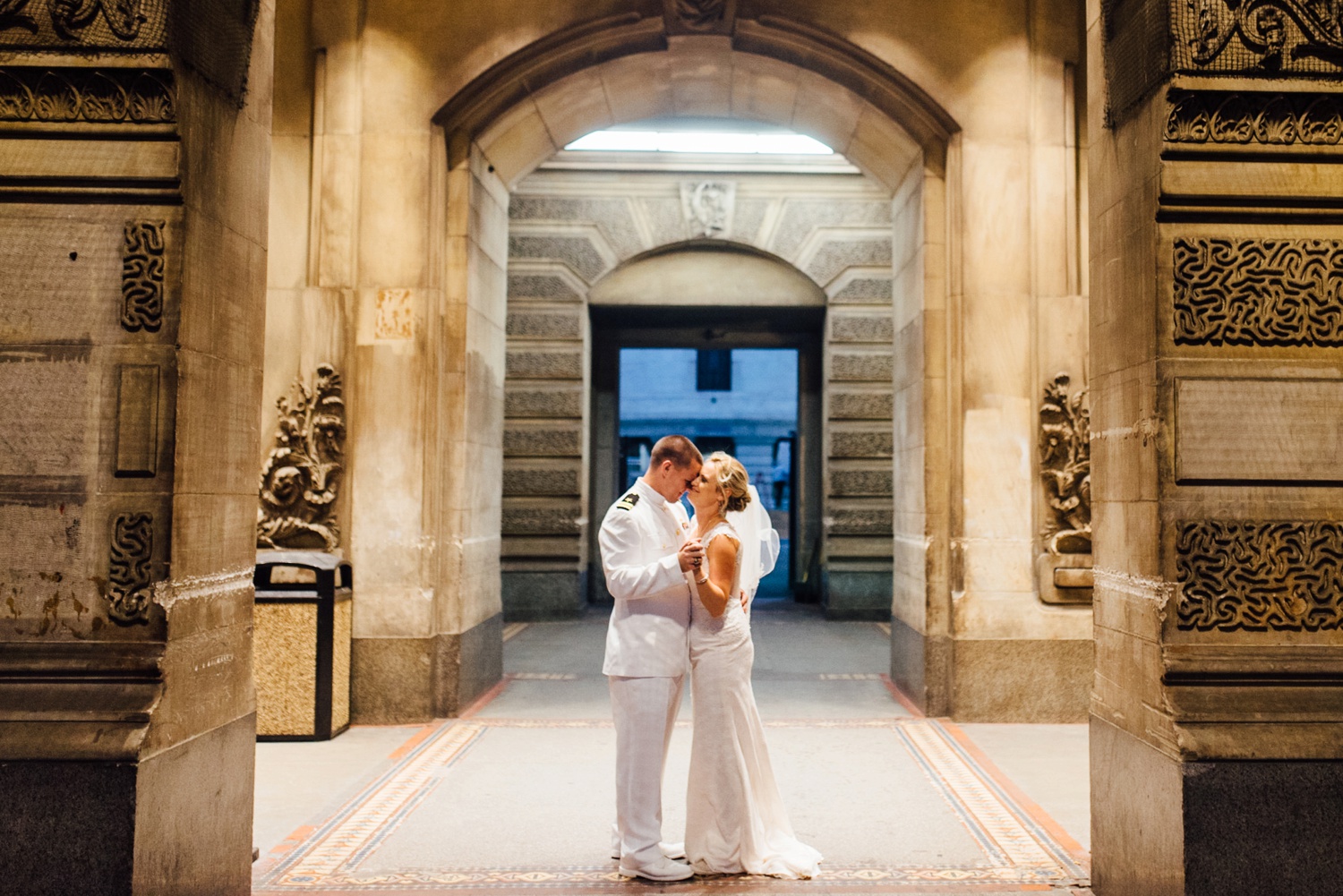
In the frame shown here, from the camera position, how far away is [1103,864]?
4.06 metres

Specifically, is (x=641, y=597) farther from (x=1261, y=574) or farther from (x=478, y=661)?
(x=478, y=661)

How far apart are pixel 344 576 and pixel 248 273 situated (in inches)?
147

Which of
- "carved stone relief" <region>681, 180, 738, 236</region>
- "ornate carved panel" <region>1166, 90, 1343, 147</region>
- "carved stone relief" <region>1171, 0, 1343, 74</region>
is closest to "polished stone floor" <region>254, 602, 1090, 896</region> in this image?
"ornate carved panel" <region>1166, 90, 1343, 147</region>

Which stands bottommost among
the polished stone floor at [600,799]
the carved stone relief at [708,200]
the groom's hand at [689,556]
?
the polished stone floor at [600,799]

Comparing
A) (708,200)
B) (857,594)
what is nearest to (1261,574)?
(857,594)

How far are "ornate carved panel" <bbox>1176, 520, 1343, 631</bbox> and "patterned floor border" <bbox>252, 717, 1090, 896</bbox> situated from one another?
1.41m

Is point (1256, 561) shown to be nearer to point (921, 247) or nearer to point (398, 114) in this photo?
point (921, 247)

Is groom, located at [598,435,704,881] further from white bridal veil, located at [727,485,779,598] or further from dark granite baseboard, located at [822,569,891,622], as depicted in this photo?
dark granite baseboard, located at [822,569,891,622]

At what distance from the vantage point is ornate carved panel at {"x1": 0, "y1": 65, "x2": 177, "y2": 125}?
3600 mm

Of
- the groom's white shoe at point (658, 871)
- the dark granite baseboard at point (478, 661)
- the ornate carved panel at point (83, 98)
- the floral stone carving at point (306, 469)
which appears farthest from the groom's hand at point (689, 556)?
the floral stone carving at point (306, 469)

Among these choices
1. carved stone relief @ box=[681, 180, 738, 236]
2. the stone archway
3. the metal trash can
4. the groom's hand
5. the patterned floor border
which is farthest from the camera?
carved stone relief @ box=[681, 180, 738, 236]

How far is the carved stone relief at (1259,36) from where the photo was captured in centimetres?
367

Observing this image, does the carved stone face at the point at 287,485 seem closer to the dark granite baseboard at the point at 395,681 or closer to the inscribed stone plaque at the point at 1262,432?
the dark granite baseboard at the point at 395,681

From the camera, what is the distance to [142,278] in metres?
3.60
